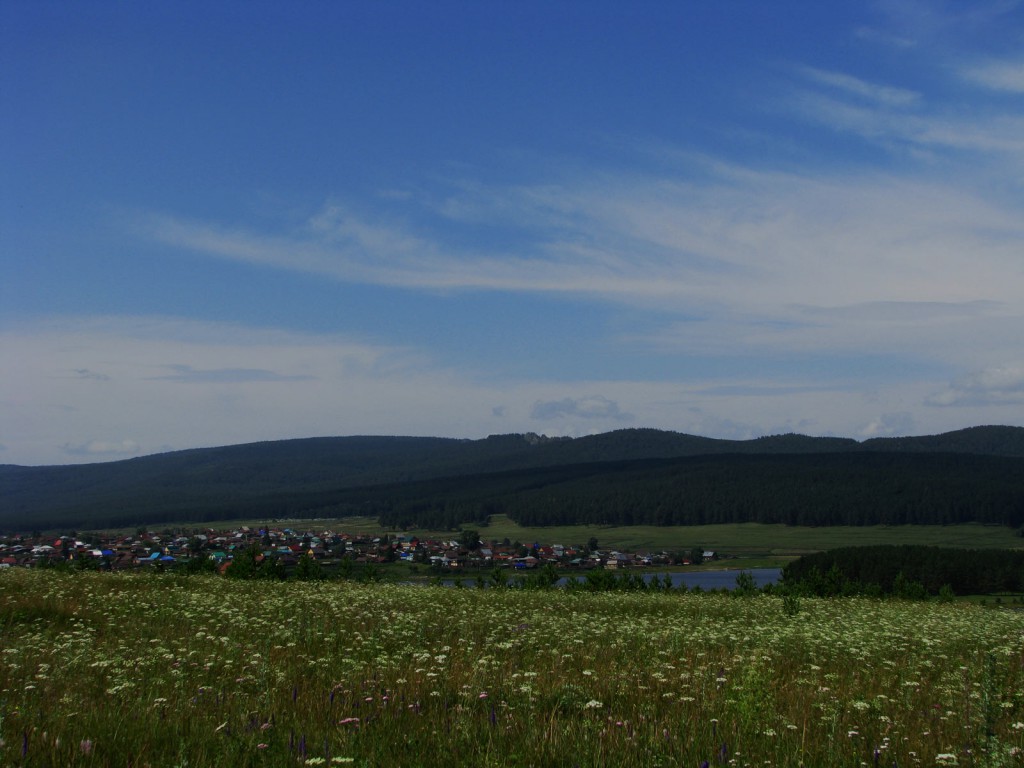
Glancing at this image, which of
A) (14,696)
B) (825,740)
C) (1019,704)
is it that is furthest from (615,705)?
(14,696)

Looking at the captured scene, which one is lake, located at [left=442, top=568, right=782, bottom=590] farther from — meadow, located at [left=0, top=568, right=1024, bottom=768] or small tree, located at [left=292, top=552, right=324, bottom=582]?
meadow, located at [left=0, top=568, right=1024, bottom=768]

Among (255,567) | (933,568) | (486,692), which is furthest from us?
(933,568)

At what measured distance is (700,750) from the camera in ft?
19.1

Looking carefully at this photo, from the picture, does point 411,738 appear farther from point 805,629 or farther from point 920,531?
point 920,531

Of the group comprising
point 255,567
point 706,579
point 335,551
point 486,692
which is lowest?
point 706,579

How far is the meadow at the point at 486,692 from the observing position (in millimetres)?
5727

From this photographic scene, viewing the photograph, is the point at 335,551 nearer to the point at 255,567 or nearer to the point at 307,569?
the point at 255,567

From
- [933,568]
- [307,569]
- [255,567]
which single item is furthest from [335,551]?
[307,569]

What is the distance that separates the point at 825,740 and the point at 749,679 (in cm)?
107

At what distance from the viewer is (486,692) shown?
7.36 metres

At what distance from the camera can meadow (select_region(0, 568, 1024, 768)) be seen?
18.8ft

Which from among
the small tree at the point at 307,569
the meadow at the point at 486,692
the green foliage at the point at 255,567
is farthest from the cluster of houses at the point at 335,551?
the meadow at the point at 486,692

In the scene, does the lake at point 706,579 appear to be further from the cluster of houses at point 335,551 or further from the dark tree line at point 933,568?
the cluster of houses at point 335,551

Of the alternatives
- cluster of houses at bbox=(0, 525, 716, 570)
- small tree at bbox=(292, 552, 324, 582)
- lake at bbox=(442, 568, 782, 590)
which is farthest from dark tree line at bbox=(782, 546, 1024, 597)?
small tree at bbox=(292, 552, 324, 582)
